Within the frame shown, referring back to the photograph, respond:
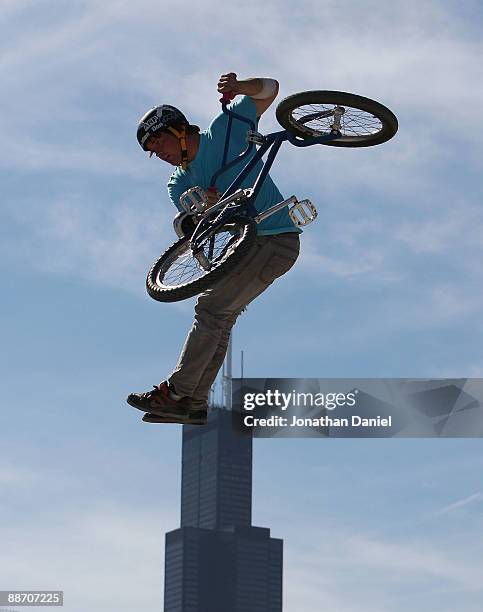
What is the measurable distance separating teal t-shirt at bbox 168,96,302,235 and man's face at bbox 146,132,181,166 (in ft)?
1.00

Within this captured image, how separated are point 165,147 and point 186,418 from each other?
4.20 metres

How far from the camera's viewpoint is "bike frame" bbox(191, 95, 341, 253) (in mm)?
21016

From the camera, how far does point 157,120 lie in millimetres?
21359

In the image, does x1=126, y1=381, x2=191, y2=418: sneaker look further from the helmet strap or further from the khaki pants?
the helmet strap

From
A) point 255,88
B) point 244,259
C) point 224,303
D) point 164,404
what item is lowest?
point 164,404

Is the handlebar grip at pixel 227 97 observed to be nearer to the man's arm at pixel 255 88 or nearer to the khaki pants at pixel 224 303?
→ the man's arm at pixel 255 88

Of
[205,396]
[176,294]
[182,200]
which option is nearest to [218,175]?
[182,200]

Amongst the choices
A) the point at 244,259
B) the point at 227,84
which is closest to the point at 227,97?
the point at 227,84

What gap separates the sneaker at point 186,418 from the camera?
22.2 m

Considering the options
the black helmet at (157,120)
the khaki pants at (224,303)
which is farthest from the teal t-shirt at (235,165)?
the black helmet at (157,120)

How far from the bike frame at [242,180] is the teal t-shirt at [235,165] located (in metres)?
0.11

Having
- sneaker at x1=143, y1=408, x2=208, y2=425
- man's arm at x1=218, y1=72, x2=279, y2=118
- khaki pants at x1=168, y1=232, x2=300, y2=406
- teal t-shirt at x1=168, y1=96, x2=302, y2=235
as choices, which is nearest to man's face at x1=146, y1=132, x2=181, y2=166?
teal t-shirt at x1=168, y1=96, x2=302, y2=235

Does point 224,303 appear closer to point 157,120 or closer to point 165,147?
point 165,147

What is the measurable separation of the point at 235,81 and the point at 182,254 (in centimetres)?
301
